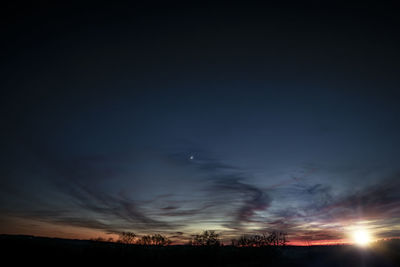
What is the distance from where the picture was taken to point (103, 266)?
2573 centimetres

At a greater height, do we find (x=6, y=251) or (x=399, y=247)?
(x=399, y=247)

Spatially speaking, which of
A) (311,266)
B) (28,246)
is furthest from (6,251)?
(311,266)

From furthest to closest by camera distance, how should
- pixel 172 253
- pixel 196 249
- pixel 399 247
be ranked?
pixel 399 247 → pixel 196 249 → pixel 172 253

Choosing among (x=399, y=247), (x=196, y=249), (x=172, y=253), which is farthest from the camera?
(x=399, y=247)

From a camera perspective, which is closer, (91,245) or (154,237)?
(91,245)

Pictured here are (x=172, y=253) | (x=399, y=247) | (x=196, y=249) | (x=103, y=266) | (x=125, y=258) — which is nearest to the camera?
(x=103, y=266)

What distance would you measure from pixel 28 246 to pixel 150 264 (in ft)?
49.7

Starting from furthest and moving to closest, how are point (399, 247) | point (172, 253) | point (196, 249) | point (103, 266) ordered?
point (399, 247), point (196, 249), point (172, 253), point (103, 266)

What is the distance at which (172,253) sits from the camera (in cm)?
3186

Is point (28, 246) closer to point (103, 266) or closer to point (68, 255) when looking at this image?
point (68, 255)

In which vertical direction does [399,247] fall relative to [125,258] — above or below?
above

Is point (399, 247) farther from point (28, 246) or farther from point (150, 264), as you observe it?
point (28, 246)

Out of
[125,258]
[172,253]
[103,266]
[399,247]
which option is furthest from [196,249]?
[399,247]

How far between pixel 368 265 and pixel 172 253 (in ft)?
77.4
